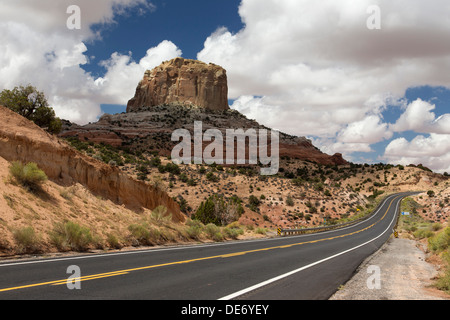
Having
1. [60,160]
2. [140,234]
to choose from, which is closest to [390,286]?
[140,234]

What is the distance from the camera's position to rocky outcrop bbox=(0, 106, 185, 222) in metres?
17.7

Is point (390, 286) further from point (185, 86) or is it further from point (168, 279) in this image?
point (185, 86)

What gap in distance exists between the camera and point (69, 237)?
13078 millimetres

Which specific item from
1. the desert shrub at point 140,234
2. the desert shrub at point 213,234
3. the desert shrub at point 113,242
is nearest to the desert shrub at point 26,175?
the desert shrub at point 113,242

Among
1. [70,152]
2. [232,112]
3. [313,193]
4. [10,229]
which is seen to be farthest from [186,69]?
[10,229]

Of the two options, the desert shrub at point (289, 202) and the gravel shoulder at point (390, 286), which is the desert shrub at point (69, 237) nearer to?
the gravel shoulder at point (390, 286)

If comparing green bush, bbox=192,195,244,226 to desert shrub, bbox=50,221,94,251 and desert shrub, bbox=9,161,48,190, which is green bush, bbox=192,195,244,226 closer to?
desert shrub, bbox=9,161,48,190

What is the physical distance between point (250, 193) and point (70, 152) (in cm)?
4526

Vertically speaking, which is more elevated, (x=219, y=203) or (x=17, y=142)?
(x=17, y=142)

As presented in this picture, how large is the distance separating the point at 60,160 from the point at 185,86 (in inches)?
5222

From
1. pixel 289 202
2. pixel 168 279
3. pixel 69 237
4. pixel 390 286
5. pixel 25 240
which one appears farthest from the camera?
pixel 289 202

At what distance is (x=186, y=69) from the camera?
153 meters

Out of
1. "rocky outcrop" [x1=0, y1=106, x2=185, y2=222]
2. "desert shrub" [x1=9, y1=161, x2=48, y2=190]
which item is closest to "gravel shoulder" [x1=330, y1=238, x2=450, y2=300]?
"desert shrub" [x1=9, y1=161, x2=48, y2=190]
